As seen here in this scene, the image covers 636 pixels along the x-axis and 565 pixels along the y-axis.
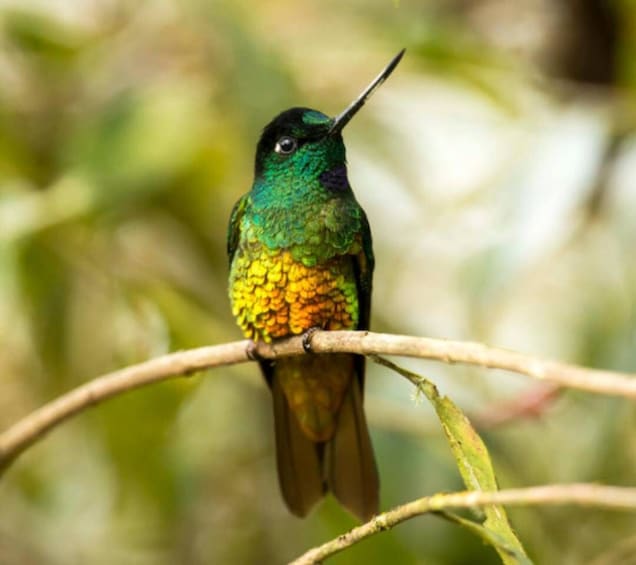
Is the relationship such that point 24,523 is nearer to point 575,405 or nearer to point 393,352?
point 575,405

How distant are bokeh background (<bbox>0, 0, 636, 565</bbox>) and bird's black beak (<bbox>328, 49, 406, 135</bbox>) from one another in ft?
2.24

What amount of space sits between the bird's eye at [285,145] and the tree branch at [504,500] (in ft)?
2.08

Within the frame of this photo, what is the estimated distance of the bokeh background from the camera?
216 centimetres

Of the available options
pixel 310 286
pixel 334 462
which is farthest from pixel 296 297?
pixel 334 462

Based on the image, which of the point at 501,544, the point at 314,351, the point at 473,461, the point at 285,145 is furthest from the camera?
the point at 285,145

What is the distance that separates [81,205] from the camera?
7.36 ft

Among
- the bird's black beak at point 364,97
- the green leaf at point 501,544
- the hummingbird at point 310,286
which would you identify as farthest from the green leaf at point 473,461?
the hummingbird at point 310,286

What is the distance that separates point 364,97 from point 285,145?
421 mm

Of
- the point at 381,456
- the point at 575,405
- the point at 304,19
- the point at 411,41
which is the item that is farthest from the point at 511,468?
the point at 304,19

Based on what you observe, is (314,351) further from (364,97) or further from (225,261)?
(225,261)

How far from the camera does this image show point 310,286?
5.18 ft

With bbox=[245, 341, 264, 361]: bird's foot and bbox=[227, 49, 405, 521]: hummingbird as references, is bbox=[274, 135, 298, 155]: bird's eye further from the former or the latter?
bbox=[245, 341, 264, 361]: bird's foot

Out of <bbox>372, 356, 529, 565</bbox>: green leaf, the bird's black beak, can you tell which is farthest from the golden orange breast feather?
<bbox>372, 356, 529, 565</bbox>: green leaf

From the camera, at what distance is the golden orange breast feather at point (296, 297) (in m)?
1.58
